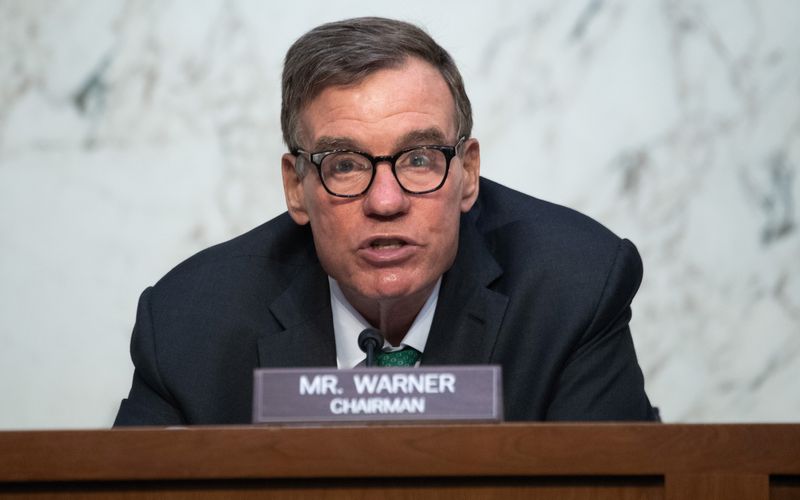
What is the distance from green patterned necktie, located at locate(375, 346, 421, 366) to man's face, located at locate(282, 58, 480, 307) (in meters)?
0.13

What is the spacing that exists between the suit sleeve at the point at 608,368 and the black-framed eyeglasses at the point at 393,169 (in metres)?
0.38

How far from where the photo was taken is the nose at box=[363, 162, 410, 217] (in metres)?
1.98

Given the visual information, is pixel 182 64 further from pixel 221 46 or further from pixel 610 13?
pixel 610 13

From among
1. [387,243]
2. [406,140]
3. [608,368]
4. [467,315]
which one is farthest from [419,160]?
[608,368]

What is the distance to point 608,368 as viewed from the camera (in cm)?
207

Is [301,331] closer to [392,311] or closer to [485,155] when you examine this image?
[392,311]

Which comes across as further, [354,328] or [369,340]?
[354,328]

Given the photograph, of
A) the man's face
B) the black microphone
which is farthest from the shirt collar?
the black microphone

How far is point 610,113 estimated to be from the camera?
2859 millimetres

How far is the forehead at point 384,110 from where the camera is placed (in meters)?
2.01

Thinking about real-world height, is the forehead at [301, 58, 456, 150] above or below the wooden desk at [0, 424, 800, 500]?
above

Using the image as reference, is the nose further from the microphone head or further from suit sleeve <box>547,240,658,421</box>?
suit sleeve <box>547,240,658,421</box>

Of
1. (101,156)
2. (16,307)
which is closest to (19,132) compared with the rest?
(101,156)

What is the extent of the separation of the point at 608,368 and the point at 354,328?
0.48m
